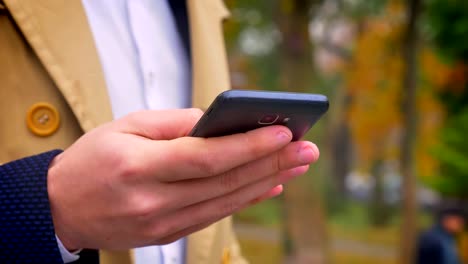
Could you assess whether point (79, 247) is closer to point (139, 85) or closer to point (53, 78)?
point (53, 78)

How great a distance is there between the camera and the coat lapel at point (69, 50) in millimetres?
1118

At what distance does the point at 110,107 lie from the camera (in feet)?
3.91

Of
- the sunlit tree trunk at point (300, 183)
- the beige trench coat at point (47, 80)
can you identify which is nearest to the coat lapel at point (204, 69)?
the beige trench coat at point (47, 80)

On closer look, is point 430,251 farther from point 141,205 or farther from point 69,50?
point 141,205

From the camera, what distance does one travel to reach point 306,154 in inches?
36.3

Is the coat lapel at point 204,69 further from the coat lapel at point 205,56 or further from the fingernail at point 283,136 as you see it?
the fingernail at point 283,136

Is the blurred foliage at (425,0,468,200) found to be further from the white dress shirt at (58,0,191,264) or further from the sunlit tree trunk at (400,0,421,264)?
the white dress shirt at (58,0,191,264)

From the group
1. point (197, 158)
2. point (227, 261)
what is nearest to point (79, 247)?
point (197, 158)

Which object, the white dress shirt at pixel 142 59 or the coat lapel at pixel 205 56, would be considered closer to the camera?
the white dress shirt at pixel 142 59

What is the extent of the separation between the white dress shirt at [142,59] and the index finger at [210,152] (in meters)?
0.43

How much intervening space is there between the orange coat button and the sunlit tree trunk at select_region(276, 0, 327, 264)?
22.9ft

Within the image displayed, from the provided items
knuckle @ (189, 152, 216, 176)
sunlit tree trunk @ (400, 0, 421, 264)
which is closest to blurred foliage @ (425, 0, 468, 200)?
sunlit tree trunk @ (400, 0, 421, 264)

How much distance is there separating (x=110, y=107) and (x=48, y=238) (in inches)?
12.4

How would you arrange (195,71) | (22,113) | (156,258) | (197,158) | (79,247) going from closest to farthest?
1. (197,158)
2. (79,247)
3. (22,113)
4. (156,258)
5. (195,71)
